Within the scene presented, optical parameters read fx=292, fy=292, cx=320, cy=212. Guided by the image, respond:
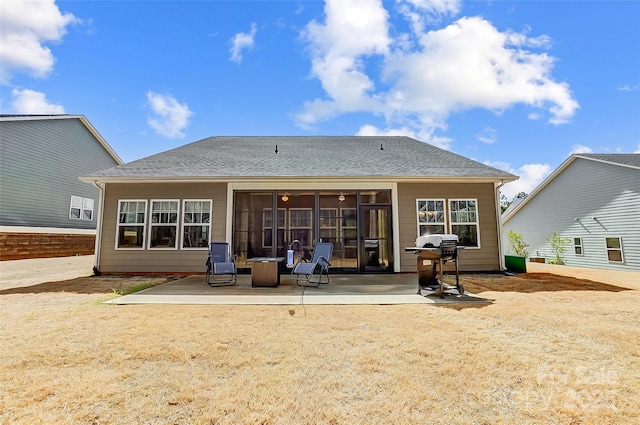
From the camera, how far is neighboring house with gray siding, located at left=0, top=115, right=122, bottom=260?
40.6ft

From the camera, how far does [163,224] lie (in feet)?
26.8

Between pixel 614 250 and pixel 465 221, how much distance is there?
835 centimetres

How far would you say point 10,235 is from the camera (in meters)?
11.9

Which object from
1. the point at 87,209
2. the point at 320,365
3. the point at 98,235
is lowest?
the point at 320,365

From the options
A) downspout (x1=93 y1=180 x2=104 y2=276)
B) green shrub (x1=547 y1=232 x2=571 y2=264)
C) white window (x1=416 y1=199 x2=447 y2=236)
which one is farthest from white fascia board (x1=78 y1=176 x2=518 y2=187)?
green shrub (x1=547 y1=232 x2=571 y2=264)

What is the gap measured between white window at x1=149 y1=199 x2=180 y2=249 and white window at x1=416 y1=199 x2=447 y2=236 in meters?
6.77

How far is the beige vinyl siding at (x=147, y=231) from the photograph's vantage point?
26.3 ft

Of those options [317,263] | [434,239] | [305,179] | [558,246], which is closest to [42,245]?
[305,179]

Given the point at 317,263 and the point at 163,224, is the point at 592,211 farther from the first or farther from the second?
the point at 163,224

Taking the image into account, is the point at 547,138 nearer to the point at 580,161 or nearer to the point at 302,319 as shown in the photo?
the point at 580,161

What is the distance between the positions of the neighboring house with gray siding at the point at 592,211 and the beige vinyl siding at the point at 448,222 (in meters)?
7.15

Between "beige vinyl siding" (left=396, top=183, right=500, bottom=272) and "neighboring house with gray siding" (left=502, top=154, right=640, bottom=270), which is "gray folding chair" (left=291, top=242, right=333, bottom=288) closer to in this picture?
"beige vinyl siding" (left=396, top=183, right=500, bottom=272)

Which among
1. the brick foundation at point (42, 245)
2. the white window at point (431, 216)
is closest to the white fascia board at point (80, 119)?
the brick foundation at point (42, 245)

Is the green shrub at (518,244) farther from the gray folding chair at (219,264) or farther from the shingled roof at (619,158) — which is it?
the gray folding chair at (219,264)
